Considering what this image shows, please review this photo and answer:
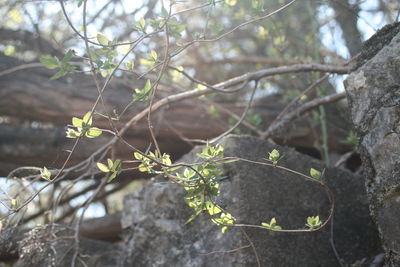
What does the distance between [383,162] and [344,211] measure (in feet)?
2.41

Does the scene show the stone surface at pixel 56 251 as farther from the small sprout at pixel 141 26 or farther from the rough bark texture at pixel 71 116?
the small sprout at pixel 141 26

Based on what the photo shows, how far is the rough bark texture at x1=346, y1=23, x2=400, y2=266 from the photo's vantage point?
169 cm

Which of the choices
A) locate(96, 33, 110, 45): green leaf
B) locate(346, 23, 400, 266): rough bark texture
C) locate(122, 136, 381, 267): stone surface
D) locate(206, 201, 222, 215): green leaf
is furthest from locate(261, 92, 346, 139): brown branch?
locate(96, 33, 110, 45): green leaf

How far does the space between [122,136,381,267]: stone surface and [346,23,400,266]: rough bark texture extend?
425 mm

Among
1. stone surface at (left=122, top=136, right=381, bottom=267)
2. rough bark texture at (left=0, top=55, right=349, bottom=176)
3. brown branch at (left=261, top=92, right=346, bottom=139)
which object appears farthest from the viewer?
rough bark texture at (left=0, top=55, right=349, bottom=176)

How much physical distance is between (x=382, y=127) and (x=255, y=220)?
69 cm

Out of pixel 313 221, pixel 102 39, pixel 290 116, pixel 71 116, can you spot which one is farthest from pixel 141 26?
pixel 71 116

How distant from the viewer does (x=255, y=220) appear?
2.12 meters

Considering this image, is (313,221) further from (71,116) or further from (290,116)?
(71,116)

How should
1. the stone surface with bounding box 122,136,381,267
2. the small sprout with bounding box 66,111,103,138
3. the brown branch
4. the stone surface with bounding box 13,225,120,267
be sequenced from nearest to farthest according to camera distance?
the small sprout with bounding box 66,111,103,138 < the stone surface with bounding box 122,136,381,267 < the stone surface with bounding box 13,225,120,267 < the brown branch

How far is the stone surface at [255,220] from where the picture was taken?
2.09 metres

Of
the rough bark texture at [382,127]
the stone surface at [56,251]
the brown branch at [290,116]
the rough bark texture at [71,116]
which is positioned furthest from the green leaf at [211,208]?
the rough bark texture at [71,116]

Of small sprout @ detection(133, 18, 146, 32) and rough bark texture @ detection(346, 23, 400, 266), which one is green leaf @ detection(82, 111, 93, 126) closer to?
small sprout @ detection(133, 18, 146, 32)

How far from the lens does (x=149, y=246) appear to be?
2.38 m
